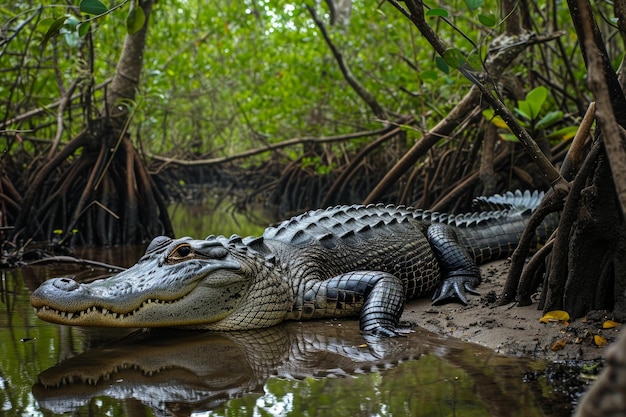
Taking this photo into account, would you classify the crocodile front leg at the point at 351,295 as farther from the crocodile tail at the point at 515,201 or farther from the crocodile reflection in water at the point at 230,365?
the crocodile tail at the point at 515,201

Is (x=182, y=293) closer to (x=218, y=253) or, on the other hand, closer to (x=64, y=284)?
(x=218, y=253)

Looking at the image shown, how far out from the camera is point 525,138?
3342 mm

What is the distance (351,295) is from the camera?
160 inches

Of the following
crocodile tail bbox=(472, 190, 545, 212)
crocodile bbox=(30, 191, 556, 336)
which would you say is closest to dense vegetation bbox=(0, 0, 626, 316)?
crocodile tail bbox=(472, 190, 545, 212)

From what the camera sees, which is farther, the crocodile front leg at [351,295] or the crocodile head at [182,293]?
the crocodile front leg at [351,295]

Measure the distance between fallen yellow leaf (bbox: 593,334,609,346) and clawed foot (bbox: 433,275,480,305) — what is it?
125 centimetres

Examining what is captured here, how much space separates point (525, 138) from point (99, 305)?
7.13 ft

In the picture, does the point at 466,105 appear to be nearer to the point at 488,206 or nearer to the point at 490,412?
the point at 488,206

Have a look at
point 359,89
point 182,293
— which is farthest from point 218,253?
point 359,89

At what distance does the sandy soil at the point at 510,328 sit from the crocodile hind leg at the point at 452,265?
9 cm

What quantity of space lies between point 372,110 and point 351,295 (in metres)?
6.47

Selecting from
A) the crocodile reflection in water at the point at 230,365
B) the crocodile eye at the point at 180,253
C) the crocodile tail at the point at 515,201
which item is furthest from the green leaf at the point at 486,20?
the crocodile tail at the point at 515,201

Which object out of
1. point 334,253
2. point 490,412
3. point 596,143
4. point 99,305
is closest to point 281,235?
point 334,253

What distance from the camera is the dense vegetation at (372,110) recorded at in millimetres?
3244
